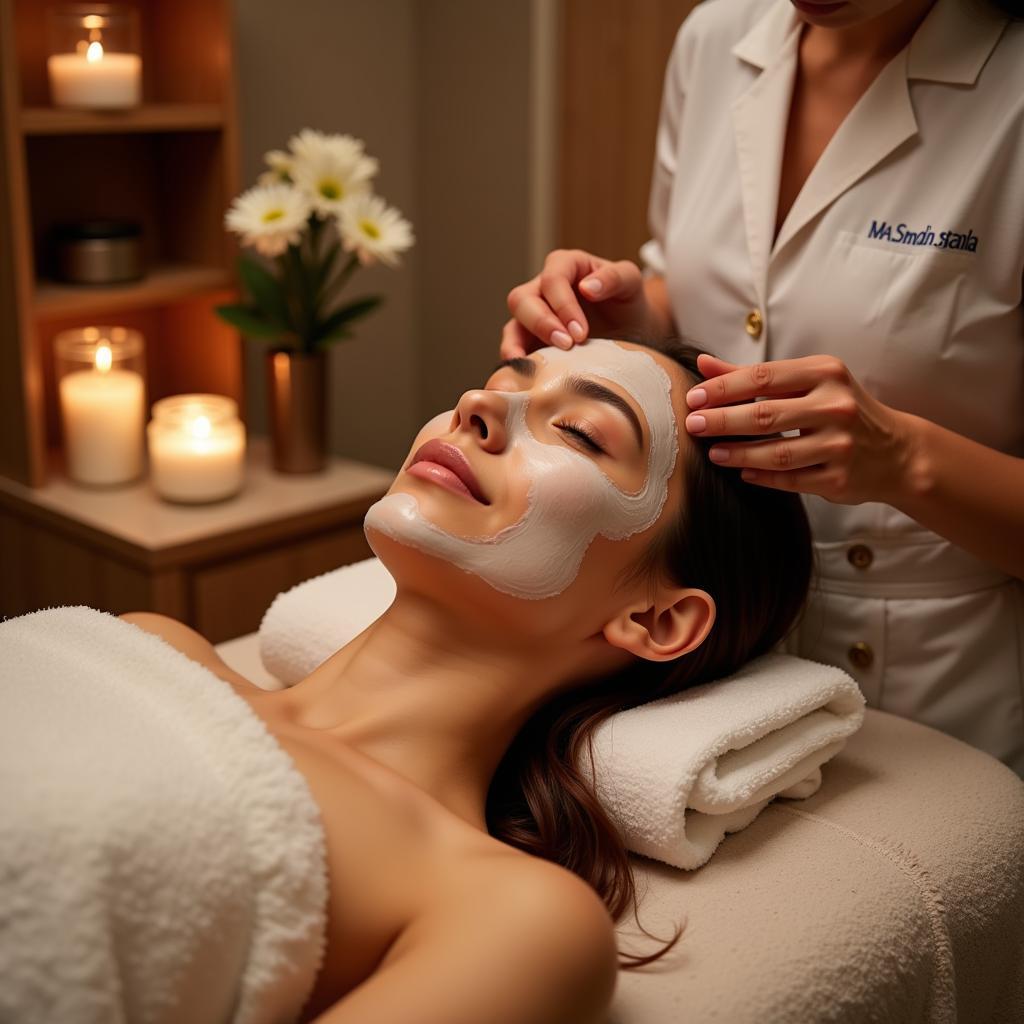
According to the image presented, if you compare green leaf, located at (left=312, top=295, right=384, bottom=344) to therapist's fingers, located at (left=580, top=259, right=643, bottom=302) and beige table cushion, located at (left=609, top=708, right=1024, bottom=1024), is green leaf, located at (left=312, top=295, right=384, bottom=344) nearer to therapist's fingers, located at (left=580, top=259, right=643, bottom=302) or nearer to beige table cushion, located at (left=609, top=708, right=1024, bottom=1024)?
therapist's fingers, located at (left=580, top=259, right=643, bottom=302)

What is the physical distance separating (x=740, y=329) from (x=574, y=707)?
0.49m

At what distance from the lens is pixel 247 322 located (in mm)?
2350

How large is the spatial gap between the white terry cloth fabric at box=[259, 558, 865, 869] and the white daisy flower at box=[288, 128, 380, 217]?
4.29ft

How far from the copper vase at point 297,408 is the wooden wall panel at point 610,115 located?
770 millimetres

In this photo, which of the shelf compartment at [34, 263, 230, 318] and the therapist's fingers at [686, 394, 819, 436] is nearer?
the therapist's fingers at [686, 394, 819, 436]

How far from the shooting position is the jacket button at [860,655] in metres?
1.45

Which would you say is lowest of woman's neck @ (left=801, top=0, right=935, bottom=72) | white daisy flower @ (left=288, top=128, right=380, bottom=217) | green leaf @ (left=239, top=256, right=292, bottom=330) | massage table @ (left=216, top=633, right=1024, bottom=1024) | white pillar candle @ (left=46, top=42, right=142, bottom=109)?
massage table @ (left=216, top=633, right=1024, bottom=1024)

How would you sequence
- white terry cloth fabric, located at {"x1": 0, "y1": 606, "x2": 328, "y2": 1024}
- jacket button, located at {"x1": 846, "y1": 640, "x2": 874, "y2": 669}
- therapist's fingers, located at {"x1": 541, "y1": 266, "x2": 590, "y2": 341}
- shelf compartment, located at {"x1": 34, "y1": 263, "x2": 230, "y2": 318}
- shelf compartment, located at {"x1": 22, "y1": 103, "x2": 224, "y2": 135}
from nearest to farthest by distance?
white terry cloth fabric, located at {"x1": 0, "y1": 606, "x2": 328, "y2": 1024}, therapist's fingers, located at {"x1": 541, "y1": 266, "x2": 590, "y2": 341}, jacket button, located at {"x1": 846, "y1": 640, "x2": 874, "y2": 669}, shelf compartment, located at {"x1": 22, "y1": 103, "x2": 224, "y2": 135}, shelf compartment, located at {"x1": 34, "y1": 263, "x2": 230, "y2": 318}

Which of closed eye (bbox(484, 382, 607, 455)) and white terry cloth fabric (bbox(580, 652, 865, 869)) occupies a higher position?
closed eye (bbox(484, 382, 607, 455))

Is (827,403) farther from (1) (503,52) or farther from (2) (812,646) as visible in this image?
(1) (503,52)

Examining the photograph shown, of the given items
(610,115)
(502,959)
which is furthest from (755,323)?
(610,115)

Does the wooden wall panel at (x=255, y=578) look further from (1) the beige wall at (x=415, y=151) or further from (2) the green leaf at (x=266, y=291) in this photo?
(1) the beige wall at (x=415, y=151)

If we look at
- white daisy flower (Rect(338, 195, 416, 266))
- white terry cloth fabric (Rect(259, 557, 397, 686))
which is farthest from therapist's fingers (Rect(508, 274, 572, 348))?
white daisy flower (Rect(338, 195, 416, 266))

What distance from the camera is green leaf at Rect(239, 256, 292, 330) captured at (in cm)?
A: 234
